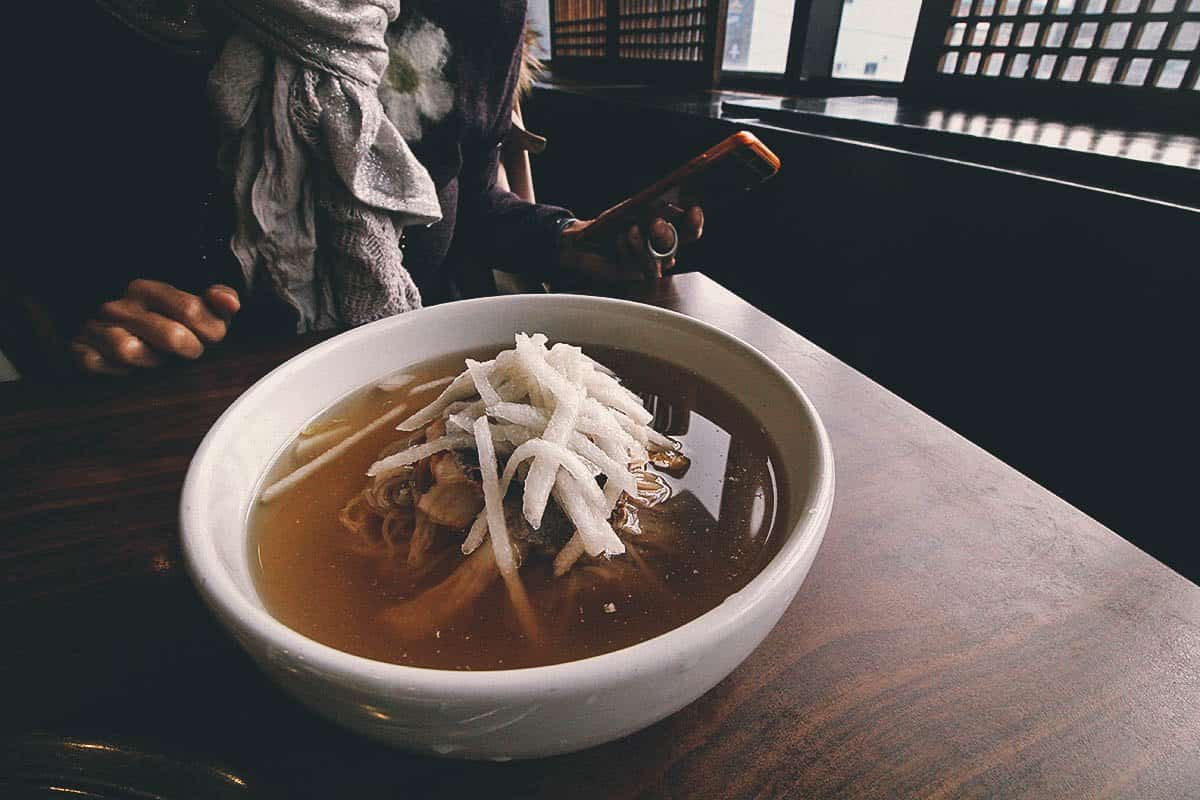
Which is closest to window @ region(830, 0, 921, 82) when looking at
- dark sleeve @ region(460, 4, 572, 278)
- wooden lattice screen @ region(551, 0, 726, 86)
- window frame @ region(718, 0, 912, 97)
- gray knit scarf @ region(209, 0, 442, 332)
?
window frame @ region(718, 0, 912, 97)

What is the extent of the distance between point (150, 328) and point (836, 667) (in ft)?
2.39

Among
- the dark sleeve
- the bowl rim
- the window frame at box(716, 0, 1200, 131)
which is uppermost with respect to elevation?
the window frame at box(716, 0, 1200, 131)

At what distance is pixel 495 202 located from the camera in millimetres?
1309

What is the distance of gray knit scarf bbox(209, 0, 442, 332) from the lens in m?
0.79

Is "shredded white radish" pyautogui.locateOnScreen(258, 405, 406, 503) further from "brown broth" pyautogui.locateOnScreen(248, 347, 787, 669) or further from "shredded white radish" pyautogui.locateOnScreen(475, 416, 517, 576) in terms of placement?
"shredded white radish" pyautogui.locateOnScreen(475, 416, 517, 576)

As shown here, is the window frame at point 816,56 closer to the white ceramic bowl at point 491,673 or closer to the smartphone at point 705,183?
the smartphone at point 705,183

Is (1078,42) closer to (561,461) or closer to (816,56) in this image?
(816,56)

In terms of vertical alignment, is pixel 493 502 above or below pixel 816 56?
below

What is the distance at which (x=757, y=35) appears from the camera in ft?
8.32

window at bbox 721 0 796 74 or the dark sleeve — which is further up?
window at bbox 721 0 796 74

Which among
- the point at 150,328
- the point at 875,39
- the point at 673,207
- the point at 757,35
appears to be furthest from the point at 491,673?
the point at 757,35

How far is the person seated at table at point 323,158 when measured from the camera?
28.5 inches

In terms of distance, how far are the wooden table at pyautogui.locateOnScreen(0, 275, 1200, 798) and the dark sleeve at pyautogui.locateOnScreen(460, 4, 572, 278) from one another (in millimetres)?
805

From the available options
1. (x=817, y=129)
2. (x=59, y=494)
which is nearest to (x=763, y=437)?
(x=59, y=494)
